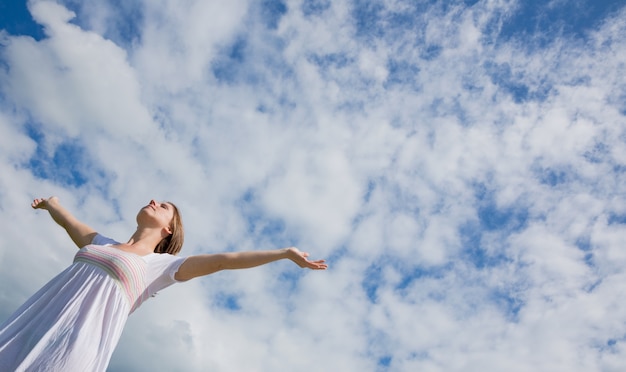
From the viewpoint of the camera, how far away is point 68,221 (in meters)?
7.47

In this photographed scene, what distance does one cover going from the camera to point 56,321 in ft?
18.0

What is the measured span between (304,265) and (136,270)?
7.06 ft

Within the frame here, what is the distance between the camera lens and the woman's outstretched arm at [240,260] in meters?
6.15

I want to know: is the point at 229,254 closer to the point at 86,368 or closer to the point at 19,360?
the point at 86,368

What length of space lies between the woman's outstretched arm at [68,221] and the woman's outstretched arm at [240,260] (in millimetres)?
1921

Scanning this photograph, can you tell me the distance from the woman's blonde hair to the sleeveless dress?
0.95 m

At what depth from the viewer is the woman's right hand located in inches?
309

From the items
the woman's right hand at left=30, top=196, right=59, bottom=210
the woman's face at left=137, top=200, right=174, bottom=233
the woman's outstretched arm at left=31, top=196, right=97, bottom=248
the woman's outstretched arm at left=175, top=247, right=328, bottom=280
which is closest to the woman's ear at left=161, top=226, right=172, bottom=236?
the woman's face at left=137, top=200, right=174, bottom=233

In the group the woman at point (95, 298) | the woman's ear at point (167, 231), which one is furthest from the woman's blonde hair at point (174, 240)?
the woman at point (95, 298)

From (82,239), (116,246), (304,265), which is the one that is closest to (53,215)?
(82,239)

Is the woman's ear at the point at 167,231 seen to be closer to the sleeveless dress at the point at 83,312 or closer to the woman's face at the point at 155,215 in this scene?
the woman's face at the point at 155,215

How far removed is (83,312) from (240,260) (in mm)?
1924

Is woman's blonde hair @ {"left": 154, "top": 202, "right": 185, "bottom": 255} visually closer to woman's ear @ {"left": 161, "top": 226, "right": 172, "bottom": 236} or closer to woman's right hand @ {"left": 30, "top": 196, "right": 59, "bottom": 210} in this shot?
woman's ear @ {"left": 161, "top": 226, "right": 172, "bottom": 236}

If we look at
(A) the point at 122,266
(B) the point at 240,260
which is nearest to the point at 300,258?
(B) the point at 240,260
